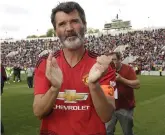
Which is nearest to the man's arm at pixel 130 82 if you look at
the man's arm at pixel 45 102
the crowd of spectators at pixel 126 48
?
the man's arm at pixel 45 102

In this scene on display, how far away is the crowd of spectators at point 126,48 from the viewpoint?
167ft

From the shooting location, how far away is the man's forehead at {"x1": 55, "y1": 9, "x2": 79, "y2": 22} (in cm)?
302

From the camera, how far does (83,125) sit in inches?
118

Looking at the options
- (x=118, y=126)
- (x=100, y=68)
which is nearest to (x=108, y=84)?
(x=100, y=68)

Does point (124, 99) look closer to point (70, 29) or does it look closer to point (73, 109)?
point (73, 109)

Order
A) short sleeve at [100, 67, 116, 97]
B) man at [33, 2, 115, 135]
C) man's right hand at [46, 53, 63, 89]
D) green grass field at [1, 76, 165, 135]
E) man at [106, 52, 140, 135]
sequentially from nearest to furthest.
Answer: man's right hand at [46, 53, 63, 89]
man at [33, 2, 115, 135]
short sleeve at [100, 67, 116, 97]
man at [106, 52, 140, 135]
green grass field at [1, 76, 165, 135]

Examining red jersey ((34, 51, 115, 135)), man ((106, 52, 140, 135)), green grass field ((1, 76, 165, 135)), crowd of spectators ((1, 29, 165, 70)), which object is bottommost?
crowd of spectators ((1, 29, 165, 70))

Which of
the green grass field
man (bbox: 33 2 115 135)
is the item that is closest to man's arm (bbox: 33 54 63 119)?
man (bbox: 33 2 115 135)

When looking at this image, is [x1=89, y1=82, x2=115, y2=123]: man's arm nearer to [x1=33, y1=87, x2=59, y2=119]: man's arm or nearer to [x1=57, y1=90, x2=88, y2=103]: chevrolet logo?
[x1=57, y1=90, x2=88, y2=103]: chevrolet logo

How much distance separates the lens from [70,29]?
2.98m

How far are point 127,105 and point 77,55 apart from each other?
3871 millimetres

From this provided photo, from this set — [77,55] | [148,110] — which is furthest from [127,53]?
[77,55]

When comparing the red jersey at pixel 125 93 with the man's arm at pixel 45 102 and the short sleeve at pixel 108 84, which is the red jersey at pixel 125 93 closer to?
the short sleeve at pixel 108 84

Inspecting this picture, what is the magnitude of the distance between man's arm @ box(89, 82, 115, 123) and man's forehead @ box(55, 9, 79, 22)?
2.11 ft
